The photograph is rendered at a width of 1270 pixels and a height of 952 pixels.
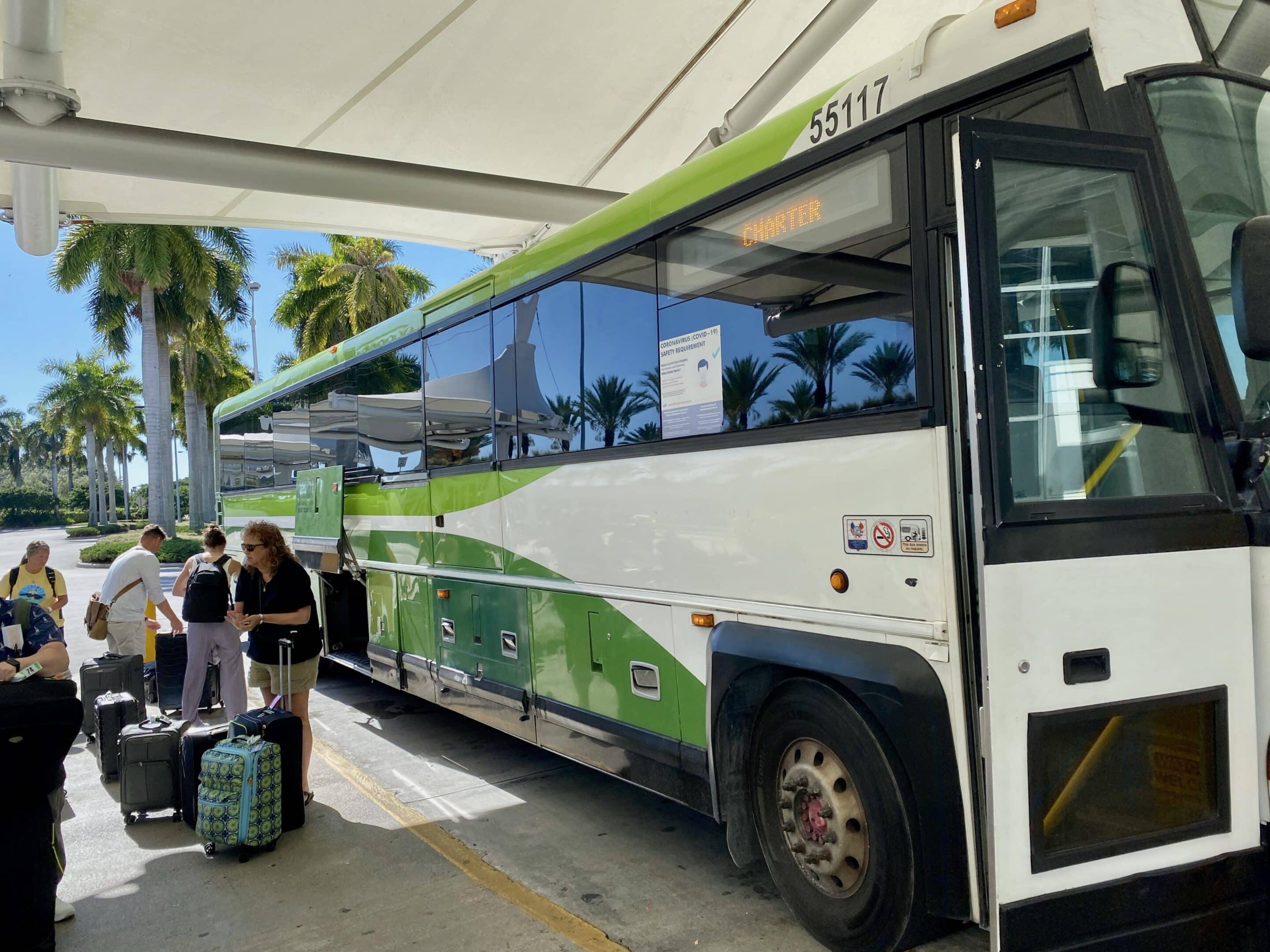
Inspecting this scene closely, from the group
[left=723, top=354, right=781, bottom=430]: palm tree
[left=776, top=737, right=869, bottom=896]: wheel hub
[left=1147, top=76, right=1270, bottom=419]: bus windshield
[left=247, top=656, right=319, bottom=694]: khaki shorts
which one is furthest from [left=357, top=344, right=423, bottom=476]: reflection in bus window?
[left=1147, top=76, right=1270, bottom=419]: bus windshield

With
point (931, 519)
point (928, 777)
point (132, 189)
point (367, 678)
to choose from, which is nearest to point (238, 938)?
point (928, 777)

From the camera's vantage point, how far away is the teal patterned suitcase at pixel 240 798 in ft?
17.4

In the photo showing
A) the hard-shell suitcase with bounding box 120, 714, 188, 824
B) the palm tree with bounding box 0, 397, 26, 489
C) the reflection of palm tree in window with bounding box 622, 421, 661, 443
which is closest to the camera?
the reflection of palm tree in window with bounding box 622, 421, 661, 443

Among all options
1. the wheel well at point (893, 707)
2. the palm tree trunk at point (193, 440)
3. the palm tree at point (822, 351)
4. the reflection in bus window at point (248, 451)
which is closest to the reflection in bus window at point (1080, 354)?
the palm tree at point (822, 351)

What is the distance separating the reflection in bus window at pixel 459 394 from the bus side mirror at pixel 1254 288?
4706 millimetres

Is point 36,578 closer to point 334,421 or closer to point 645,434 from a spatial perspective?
point 334,421

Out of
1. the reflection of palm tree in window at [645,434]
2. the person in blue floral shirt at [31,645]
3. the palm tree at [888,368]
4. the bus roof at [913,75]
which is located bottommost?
the person in blue floral shirt at [31,645]

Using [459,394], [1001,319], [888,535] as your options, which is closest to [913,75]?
[1001,319]

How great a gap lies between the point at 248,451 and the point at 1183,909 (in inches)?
477

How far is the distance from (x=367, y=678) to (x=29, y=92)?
6.40 m

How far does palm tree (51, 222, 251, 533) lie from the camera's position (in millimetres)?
28141

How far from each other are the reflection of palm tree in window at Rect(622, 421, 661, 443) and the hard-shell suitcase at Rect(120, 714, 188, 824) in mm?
3495

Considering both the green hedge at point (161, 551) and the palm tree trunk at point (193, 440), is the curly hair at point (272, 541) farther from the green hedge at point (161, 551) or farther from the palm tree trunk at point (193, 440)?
the palm tree trunk at point (193, 440)

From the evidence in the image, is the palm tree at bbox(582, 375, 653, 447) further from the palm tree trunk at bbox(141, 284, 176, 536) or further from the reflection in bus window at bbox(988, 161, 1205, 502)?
the palm tree trunk at bbox(141, 284, 176, 536)
